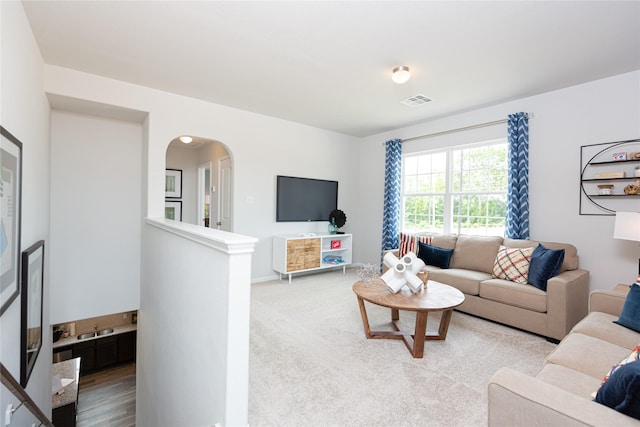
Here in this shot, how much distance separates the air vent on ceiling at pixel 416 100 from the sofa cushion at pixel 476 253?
74.5 inches

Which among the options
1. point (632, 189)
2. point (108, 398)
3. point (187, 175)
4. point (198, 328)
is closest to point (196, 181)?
point (187, 175)

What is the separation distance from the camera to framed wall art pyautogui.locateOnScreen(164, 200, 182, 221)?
237 inches

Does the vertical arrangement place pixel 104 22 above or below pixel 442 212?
above

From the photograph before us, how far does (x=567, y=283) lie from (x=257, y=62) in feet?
11.7

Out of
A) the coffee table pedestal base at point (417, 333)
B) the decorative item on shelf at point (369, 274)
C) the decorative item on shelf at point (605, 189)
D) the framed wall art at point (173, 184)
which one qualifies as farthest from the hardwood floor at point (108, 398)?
the decorative item on shelf at point (605, 189)

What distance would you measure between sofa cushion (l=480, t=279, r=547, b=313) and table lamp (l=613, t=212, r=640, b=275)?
2.65 ft

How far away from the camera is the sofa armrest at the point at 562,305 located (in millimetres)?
2568

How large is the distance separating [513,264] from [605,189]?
122 cm

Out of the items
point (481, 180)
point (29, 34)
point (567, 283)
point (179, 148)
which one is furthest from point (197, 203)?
point (567, 283)

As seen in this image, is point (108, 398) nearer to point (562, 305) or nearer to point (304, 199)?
point (304, 199)

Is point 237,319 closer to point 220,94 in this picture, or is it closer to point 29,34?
point 29,34

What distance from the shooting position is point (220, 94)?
374 cm

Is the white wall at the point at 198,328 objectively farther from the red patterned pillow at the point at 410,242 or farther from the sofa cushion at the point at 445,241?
the sofa cushion at the point at 445,241

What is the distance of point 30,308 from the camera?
231 cm
